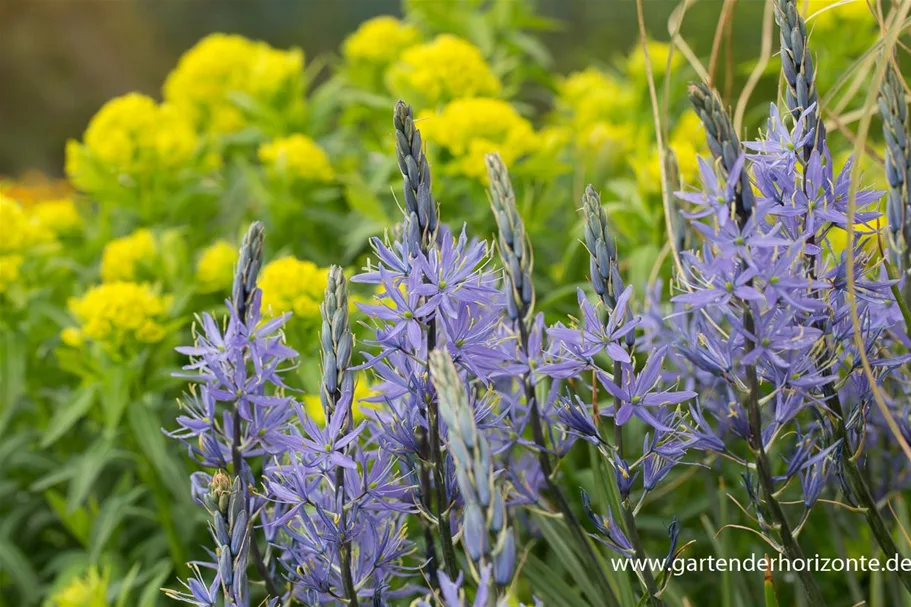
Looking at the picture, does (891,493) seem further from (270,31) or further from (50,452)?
(270,31)

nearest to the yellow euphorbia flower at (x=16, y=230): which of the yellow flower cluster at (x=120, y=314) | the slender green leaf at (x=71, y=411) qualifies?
the yellow flower cluster at (x=120, y=314)

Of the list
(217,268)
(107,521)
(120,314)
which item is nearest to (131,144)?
(217,268)

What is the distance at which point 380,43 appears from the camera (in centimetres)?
321

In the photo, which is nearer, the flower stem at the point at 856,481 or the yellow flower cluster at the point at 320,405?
the flower stem at the point at 856,481

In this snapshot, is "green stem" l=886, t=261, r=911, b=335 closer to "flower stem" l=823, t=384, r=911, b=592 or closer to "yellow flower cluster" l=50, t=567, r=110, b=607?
"flower stem" l=823, t=384, r=911, b=592

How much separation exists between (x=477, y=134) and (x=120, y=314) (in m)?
1.09

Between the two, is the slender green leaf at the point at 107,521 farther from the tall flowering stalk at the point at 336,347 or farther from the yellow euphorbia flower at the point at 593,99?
the yellow euphorbia flower at the point at 593,99

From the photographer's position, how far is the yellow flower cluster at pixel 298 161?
2.67 metres

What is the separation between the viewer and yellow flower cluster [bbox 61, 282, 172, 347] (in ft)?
7.00

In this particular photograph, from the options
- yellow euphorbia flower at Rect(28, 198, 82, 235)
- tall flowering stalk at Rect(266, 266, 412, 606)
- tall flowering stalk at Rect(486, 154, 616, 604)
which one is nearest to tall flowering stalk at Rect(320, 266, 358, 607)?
tall flowering stalk at Rect(266, 266, 412, 606)

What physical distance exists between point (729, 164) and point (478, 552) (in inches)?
23.5

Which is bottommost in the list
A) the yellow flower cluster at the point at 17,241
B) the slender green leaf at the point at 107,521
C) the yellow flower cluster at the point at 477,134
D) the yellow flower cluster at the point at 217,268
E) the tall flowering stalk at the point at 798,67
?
the slender green leaf at the point at 107,521

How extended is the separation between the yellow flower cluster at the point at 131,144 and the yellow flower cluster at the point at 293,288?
3.28 ft

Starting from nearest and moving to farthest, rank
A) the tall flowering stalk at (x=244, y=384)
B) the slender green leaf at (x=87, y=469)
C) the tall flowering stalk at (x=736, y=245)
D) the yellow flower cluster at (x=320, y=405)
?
the tall flowering stalk at (x=736, y=245) < the tall flowering stalk at (x=244, y=384) < the yellow flower cluster at (x=320, y=405) < the slender green leaf at (x=87, y=469)
